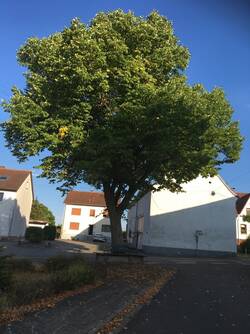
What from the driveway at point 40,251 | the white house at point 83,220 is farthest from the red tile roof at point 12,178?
the white house at point 83,220

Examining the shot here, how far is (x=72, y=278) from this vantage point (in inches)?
490

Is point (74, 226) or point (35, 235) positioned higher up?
point (74, 226)

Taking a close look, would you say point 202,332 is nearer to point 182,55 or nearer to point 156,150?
point 156,150

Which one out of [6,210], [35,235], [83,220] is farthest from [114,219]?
[83,220]

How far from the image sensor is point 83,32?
60.1ft

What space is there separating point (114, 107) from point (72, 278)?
28.0 feet

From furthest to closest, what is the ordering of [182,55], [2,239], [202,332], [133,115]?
[2,239]
[182,55]
[133,115]
[202,332]

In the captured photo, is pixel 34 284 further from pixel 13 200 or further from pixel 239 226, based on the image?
pixel 239 226

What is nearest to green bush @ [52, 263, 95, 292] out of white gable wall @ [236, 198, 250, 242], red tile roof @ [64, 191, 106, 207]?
white gable wall @ [236, 198, 250, 242]

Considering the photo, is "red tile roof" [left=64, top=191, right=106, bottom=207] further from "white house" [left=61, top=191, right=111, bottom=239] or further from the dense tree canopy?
the dense tree canopy

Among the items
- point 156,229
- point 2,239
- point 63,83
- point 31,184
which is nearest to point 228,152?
point 63,83

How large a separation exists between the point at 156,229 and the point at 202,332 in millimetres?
30965

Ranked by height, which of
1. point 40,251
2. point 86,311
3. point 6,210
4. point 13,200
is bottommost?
point 86,311

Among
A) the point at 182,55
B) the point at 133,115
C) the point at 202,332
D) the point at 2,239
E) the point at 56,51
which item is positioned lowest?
the point at 202,332
